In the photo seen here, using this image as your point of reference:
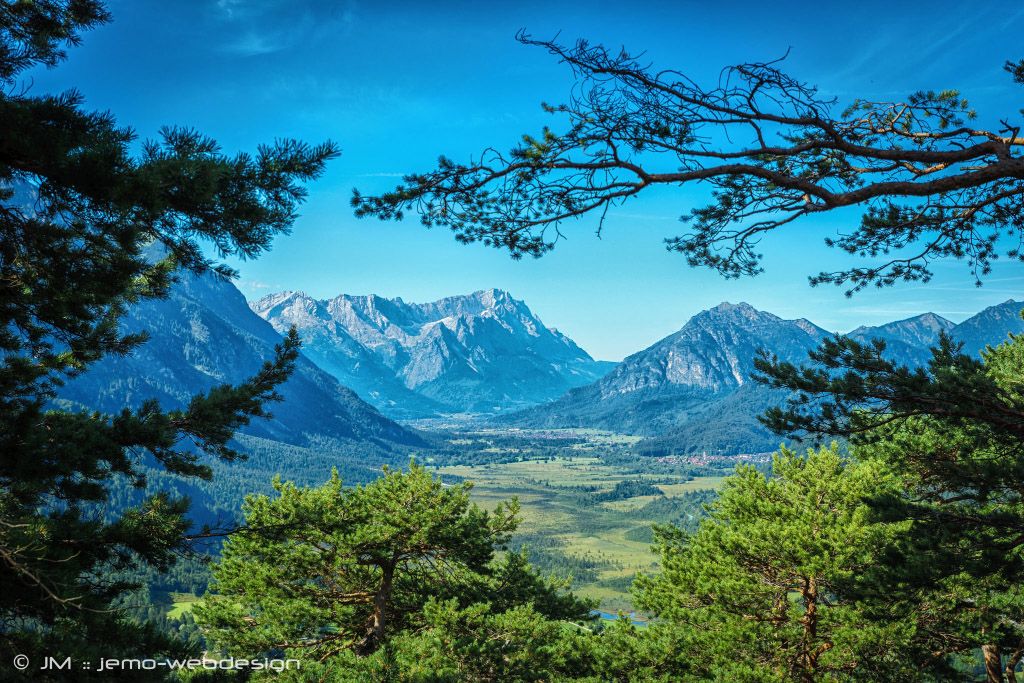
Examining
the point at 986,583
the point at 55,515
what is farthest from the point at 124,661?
the point at 986,583

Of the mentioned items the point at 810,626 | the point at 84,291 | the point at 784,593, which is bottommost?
the point at 810,626

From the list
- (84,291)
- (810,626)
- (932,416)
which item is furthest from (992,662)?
(84,291)

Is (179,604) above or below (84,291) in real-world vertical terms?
below

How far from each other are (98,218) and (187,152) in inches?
41.6

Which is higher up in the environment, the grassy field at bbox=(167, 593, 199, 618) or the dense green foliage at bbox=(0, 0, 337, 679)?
the dense green foliage at bbox=(0, 0, 337, 679)

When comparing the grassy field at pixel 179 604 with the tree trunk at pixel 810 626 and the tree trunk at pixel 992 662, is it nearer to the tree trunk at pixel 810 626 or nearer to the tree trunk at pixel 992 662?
the tree trunk at pixel 810 626

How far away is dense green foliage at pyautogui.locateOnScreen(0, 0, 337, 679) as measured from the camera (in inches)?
156

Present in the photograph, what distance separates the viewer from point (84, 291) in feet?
19.0

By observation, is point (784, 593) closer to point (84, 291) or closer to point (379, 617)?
point (379, 617)

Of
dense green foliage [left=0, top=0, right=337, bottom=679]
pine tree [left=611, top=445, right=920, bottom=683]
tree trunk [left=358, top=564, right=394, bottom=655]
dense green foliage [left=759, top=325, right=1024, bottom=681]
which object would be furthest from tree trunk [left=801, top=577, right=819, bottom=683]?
dense green foliage [left=0, top=0, right=337, bottom=679]

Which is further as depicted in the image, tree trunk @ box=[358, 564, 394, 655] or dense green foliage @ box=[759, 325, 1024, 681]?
tree trunk @ box=[358, 564, 394, 655]

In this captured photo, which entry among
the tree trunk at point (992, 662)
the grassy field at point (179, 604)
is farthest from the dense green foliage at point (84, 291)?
the grassy field at point (179, 604)

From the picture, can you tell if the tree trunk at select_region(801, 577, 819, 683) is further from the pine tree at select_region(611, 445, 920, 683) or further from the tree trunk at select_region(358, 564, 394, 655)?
the tree trunk at select_region(358, 564, 394, 655)

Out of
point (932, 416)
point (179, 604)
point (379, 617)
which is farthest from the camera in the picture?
point (179, 604)
